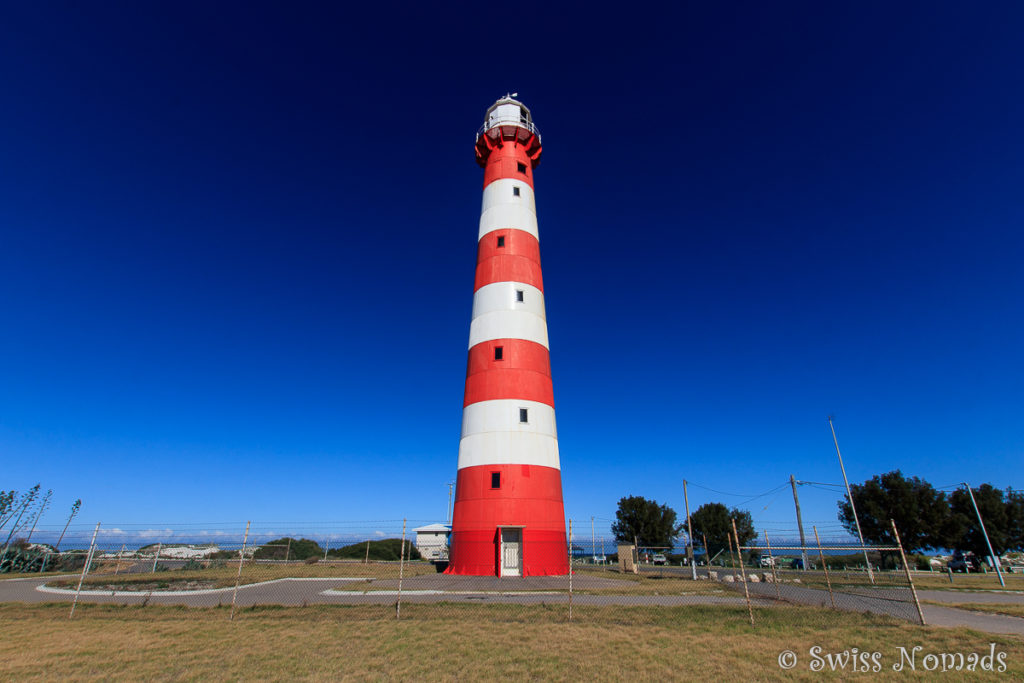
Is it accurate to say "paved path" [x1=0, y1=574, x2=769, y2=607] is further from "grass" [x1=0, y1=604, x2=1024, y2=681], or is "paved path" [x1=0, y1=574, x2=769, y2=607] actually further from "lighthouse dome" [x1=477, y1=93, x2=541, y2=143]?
"lighthouse dome" [x1=477, y1=93, x2=541, y2=143]

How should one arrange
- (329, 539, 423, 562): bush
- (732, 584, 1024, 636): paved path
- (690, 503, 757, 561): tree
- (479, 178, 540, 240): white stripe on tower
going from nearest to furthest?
1. (732, 584, 1024, 636): paved path
2. (479, 178, 540, 240): white stripe on tower
3. (329, 539, 423, 562): bush
4. (690, 503, 757, 561): tree

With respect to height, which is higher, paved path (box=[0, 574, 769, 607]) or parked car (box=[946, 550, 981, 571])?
paved path (box=[0, 574, 769, 607])

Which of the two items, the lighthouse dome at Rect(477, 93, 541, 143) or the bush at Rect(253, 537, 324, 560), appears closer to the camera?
the lighthouse dome at Rect(477, 93, 541, 143)

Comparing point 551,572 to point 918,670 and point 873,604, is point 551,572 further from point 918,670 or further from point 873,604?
point 918,670

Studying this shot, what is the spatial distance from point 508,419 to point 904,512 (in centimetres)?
3891

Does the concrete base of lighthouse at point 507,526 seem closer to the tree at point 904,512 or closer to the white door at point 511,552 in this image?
the white door at point 511,552

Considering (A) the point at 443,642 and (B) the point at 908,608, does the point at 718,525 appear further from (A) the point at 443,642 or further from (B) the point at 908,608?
(A) the point at 443,642

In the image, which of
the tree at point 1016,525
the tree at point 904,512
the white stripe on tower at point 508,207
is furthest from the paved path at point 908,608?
the tree at point 1016,525

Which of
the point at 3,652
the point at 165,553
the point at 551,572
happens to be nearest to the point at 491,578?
the point at 551,572

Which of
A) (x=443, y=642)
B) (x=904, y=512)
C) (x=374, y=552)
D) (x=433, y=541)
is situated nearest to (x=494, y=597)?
(x=443, y=642)

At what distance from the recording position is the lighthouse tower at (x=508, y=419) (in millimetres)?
20797

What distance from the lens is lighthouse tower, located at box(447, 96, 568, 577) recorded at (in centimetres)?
2080

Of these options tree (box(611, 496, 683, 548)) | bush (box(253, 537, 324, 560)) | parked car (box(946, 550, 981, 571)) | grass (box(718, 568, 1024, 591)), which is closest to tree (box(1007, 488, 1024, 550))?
parked car (box(946, 550, 981, 571))

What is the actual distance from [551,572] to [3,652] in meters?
17.1
